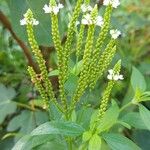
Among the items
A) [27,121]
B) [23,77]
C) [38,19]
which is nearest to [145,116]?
[38,19]

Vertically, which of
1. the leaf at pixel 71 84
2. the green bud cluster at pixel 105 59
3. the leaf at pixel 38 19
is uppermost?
the leaf at pixel 38 19

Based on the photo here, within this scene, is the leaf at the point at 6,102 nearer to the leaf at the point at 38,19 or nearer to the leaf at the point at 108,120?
the leaf at the point at 38,19

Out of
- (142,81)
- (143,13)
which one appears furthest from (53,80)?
(143,13)

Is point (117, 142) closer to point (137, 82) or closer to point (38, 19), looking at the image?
point (137, 82)

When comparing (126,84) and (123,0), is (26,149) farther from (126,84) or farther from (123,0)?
(123,0)

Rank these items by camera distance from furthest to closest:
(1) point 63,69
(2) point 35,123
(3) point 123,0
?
(3) point 123,0 < (2) point 35,123 < (1) point 63,69

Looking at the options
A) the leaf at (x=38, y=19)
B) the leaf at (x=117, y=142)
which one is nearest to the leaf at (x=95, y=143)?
the leaf at (x=117, y=142)
